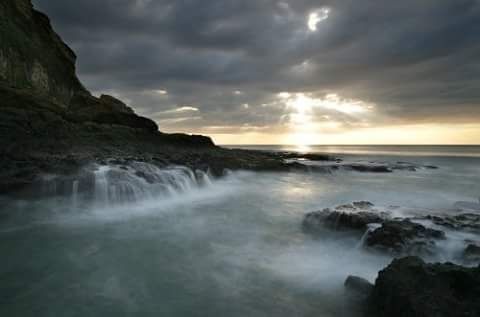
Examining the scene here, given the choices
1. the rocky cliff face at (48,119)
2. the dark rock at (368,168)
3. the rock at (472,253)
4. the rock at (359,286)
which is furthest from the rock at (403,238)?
the dark rock at (368,168)

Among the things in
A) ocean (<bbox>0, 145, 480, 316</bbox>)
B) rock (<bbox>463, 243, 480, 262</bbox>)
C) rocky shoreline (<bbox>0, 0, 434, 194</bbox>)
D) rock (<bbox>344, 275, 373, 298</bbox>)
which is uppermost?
rocky shoreline (<bbox>0, 0, 434, 194</bbox>)

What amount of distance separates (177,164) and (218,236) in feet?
28.0

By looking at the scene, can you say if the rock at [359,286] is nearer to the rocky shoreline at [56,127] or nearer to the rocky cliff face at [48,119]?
the rocky shoreline at [56,127]

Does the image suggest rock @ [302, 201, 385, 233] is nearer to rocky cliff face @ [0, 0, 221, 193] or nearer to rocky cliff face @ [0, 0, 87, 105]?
rocky cliff face @ [0, 0, 221, 193]

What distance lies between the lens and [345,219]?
7.38 meters

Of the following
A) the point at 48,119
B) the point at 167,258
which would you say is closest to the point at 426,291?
the point at 167,258

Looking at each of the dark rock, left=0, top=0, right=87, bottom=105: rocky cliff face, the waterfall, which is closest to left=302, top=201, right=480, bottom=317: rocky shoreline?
the waterfall

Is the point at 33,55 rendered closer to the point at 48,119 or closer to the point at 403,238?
the point at 48,119

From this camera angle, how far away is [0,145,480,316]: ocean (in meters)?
4.39

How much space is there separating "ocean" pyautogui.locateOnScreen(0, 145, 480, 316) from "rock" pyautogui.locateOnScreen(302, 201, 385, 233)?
0.41 metres

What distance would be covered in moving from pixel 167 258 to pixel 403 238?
16.6ft

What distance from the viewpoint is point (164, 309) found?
4.24 m

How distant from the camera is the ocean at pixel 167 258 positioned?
4.39 m

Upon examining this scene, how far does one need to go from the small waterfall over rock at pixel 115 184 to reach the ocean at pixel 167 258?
0.07 meters
